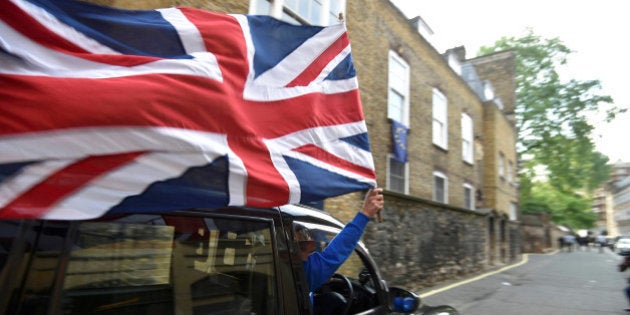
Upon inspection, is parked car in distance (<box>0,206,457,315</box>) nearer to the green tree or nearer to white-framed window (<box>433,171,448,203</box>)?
white-framed window (<box>433,171,448,203</box>)

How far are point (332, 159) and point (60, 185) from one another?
1.31 metres

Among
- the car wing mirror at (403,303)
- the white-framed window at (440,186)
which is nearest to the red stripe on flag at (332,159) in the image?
the car wing mirror at (403,303)

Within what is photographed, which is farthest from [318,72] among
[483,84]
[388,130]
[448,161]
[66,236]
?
[483,84]

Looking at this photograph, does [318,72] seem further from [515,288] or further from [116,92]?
[515,288]

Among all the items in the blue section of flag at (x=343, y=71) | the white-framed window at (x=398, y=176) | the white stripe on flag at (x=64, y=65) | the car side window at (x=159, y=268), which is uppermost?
the white-framed window at (x=398, y=176)

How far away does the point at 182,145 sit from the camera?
4.63 feet

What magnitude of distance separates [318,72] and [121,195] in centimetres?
135

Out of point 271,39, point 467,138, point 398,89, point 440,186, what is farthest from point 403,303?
point 467,138

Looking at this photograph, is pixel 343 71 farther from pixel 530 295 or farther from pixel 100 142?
pixel 530 295

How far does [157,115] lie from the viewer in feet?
4.53

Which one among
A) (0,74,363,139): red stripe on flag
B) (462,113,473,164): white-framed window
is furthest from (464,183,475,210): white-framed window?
(0,74,363,139): red stripe on flag

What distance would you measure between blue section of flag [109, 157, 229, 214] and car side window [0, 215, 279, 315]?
6.1 inches

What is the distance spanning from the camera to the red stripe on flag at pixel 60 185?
115 cm

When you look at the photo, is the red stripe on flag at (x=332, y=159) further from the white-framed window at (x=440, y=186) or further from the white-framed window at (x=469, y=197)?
A: the white-framed window at (x=469, y=197)
